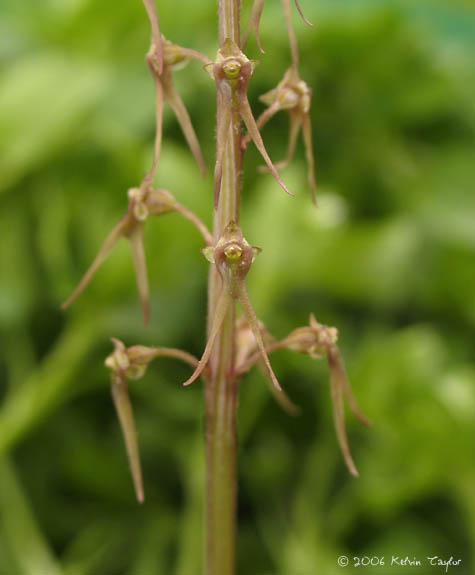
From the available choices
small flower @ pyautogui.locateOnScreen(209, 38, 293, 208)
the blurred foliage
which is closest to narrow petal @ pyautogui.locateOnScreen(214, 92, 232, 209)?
small flower @ pyautogui.locateOnScreen(209, 38, 293, 208)

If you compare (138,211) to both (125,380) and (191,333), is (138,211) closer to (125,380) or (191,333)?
(125,380)

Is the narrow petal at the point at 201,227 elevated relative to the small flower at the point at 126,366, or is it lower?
elevated

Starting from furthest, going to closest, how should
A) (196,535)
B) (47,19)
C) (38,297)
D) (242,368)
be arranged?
(47,19)
(38,297)
(196,535)
(242,368)

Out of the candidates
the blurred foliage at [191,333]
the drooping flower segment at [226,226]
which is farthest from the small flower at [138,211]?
the blurred foliage at [191,333]

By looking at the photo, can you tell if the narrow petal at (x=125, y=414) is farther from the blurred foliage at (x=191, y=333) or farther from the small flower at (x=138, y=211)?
the blurred foliage at (x=191, y=333)

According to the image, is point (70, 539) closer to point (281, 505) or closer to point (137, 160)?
point (281, 505)

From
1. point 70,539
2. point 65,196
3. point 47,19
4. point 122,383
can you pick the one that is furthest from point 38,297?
point 122,383

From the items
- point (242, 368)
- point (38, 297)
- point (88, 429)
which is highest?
point (38, 297)
